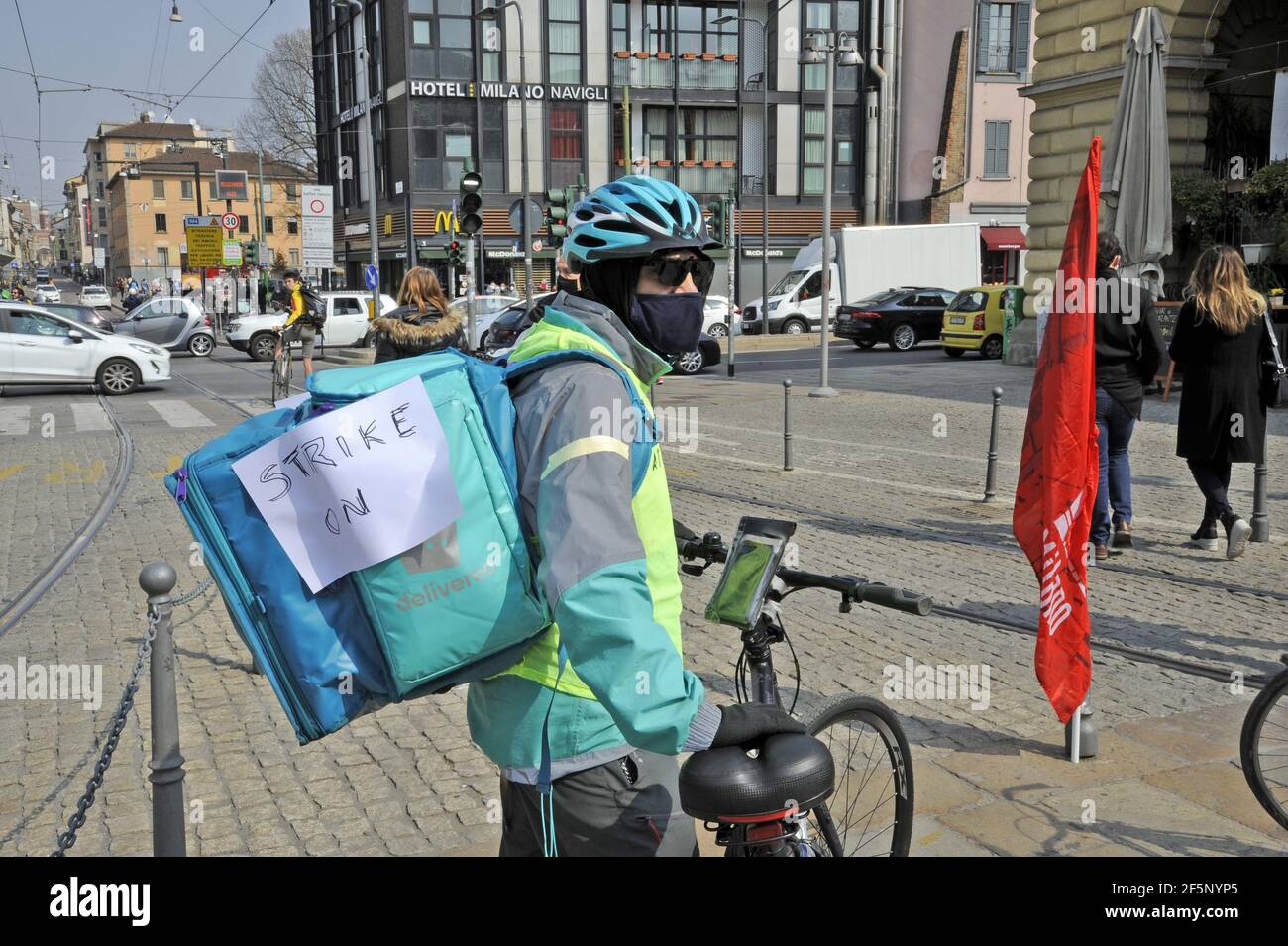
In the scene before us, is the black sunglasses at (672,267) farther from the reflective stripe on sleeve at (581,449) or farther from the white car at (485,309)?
the white car at (485,309)

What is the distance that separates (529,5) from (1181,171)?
3125 cm

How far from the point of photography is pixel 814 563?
759cm

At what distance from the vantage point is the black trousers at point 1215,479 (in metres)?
7.64

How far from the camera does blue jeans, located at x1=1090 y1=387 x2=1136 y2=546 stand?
7.39 m

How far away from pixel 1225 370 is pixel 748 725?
654 cm

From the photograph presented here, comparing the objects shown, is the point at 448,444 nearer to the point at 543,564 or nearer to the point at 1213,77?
the point at 543,564

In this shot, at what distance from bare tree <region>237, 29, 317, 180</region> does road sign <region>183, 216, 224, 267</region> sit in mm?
12165

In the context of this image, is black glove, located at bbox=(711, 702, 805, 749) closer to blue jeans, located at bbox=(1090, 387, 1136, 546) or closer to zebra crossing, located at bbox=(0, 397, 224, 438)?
blue jeans, located at bbox=(1090, 387, 1136, 546)

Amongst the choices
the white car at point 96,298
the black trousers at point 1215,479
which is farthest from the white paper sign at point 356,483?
the white car at point 96,298

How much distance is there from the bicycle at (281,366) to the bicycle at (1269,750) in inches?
593

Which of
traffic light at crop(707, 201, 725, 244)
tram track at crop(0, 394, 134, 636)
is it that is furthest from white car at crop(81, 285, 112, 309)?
tram track at crop(0, 394, 134, 636)

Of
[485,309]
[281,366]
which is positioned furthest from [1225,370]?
[485,309]

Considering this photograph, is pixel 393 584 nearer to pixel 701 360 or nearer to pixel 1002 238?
pixel 701 360

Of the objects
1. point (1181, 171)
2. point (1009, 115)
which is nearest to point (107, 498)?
point (1181, 171)
